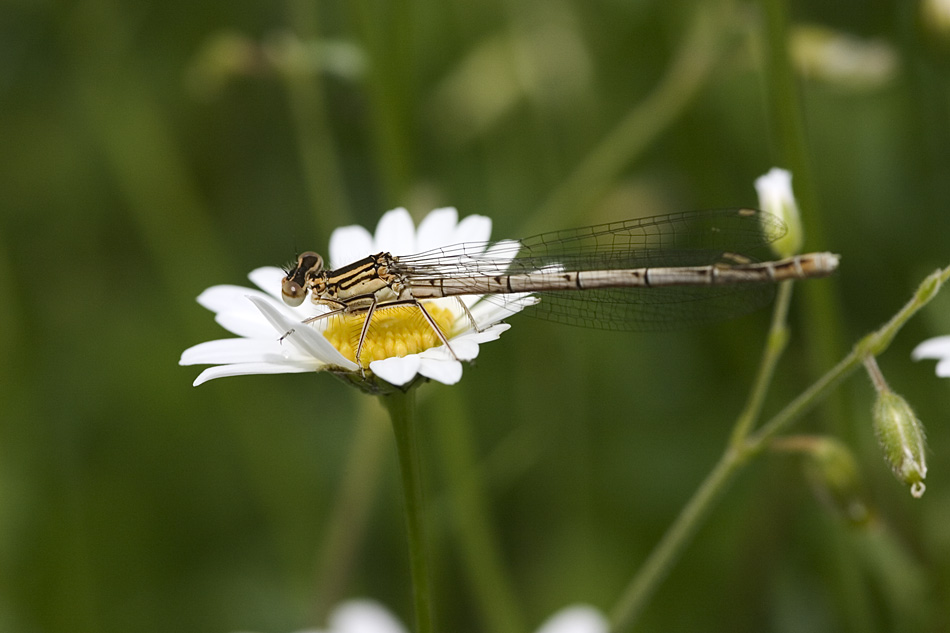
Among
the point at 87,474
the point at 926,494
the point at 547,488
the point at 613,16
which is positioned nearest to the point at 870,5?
the point at 613,16

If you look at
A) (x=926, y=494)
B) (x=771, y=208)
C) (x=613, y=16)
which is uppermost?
(x=613, y=16)

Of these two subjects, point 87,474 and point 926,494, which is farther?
point 87,474

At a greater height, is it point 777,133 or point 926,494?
point 777,133

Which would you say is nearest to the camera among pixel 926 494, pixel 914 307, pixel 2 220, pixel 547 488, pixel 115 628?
pixel 914 307

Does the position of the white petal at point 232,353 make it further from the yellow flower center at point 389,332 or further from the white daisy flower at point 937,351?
the white daisy flower at point 937,351

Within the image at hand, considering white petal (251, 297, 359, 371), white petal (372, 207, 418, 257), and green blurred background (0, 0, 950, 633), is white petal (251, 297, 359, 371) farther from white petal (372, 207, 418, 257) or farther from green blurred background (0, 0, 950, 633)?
green blurred background (0, 0, 950, 633)

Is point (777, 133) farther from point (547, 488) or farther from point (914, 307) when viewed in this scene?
point (547, 488)
